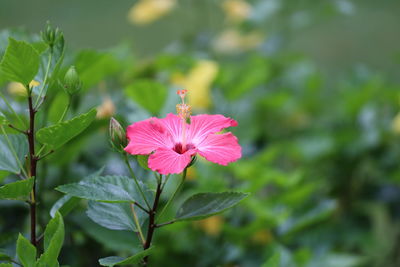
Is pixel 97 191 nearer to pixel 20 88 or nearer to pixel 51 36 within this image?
pixel 51 36

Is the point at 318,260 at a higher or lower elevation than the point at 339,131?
lower

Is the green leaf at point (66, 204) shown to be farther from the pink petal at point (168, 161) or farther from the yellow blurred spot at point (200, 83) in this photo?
the yellow blurred spot at point (200, 83)

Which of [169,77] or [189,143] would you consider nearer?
[189,143]

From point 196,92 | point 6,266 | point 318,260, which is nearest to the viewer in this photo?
point 6,266

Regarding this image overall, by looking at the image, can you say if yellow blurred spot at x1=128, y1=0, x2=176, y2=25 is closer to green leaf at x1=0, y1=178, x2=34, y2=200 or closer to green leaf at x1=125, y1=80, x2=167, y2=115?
green leaf at x1=125, y1=80, x2=167, y2=115

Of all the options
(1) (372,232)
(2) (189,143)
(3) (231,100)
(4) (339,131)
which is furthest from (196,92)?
(2) (189,143)

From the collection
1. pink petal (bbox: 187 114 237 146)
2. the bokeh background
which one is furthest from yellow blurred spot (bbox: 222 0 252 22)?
pink petal (bbox: 187 114 237 146)

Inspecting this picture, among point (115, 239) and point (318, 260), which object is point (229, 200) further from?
point (318, 260)

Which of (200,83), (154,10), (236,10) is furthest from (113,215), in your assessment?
(236,10)
